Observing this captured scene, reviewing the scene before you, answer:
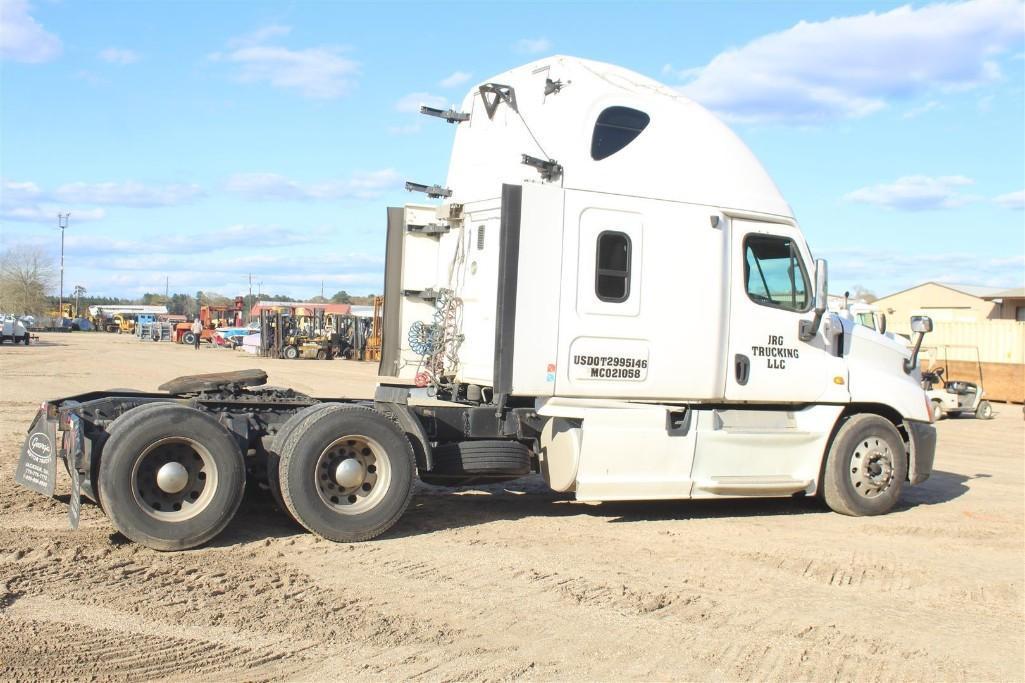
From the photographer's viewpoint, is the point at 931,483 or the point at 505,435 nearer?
the point at 505,435

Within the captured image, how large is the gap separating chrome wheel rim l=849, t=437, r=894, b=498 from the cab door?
1.90ft

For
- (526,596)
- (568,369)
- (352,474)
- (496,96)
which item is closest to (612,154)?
(496,96)

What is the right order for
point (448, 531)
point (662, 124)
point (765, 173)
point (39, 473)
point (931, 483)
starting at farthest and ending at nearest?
point (931, 483)
point (765, 173)
point (662, 124)
point (448, 531)
point (39, 473)

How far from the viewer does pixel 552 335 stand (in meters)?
8.10

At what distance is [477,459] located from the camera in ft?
27.1

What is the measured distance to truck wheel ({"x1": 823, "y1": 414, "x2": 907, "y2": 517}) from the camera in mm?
9289

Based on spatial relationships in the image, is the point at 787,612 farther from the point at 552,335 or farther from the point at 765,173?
the point at 765,173

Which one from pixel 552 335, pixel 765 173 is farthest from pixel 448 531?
pixel 765 173

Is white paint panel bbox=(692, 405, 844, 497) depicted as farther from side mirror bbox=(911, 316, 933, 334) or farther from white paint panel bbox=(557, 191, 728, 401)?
side mirror bbox=(911, 316, 933, 334)

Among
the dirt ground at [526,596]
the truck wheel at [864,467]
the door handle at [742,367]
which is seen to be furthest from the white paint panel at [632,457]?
the truck wheel at [864,467]

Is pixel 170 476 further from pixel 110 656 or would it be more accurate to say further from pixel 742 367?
pixel 742 367

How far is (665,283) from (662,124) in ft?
4.88

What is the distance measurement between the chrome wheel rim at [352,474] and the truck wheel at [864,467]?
455cm

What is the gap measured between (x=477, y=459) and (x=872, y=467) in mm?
4116
